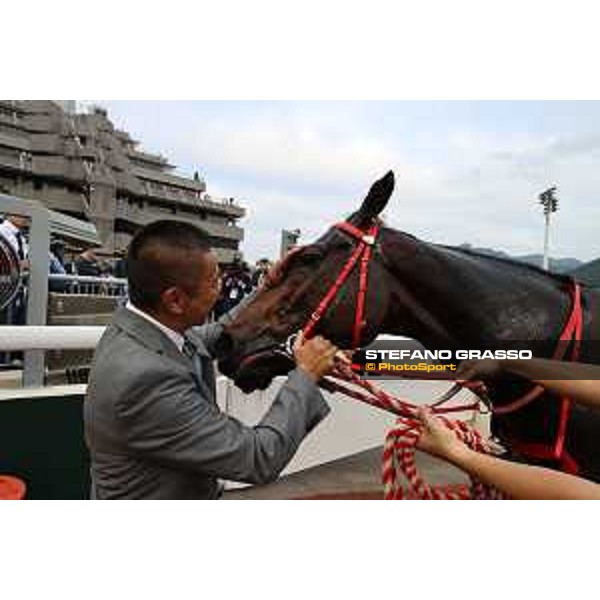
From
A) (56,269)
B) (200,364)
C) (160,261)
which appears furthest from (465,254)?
(56,269)

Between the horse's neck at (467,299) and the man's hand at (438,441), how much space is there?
0.45m

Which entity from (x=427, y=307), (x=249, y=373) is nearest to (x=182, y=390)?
(x=249, y=373)

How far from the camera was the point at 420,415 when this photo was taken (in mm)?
1762

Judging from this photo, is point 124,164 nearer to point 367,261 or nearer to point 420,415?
point 367,261

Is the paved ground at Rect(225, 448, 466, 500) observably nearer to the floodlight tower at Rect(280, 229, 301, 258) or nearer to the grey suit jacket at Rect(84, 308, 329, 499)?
the floodlight tower at Rect(280, 229, 301, 258)

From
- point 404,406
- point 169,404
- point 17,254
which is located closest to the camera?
point 169,404

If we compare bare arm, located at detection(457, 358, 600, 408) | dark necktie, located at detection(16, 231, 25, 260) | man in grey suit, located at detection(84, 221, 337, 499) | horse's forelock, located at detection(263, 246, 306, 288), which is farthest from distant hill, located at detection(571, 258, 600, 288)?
dark necktie, located at detection(16, 231, 25, 260)

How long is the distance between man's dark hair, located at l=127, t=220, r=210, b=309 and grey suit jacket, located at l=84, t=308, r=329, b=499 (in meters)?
0.09

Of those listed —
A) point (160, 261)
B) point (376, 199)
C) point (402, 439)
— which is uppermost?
point (376, 199)

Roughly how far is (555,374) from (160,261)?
1069 mm

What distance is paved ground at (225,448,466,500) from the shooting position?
13.2 ft

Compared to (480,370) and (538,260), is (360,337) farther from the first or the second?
(538,260)

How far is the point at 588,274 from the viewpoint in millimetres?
2182

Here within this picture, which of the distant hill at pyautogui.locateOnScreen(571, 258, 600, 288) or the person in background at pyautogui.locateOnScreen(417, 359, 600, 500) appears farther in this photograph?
the distant hill at pyautogui.locateOnScreen(571, 258, 600, 288)
